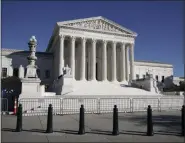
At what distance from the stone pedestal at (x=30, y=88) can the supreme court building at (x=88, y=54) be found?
33.2 m

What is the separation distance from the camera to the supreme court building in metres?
53.8

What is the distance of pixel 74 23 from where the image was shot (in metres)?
54.6

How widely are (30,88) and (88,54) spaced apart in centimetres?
4303

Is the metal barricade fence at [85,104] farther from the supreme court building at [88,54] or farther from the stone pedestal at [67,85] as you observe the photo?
the supreme court building at [88,54]

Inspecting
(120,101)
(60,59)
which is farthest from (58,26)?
(120,101)

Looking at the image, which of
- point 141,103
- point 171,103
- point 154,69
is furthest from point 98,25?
point 141,103

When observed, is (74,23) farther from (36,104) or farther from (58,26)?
(36,104)

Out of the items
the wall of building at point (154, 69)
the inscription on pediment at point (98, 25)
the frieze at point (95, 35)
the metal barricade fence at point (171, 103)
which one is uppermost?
the inscription on pediment at point (98, 25)

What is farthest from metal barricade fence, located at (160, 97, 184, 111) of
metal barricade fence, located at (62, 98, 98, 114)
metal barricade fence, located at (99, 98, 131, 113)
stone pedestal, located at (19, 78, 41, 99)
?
stone pedestal, located at (19, 78, 41, 99)

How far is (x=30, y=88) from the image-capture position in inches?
718

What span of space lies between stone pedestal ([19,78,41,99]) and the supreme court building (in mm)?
33249

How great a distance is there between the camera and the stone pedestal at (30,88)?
18031 mm

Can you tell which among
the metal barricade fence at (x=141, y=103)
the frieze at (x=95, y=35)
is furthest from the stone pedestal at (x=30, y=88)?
the frieze at (x=95, y=35)

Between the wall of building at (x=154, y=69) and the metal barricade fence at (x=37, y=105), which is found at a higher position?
the wall of building at (x=154, y=69)
